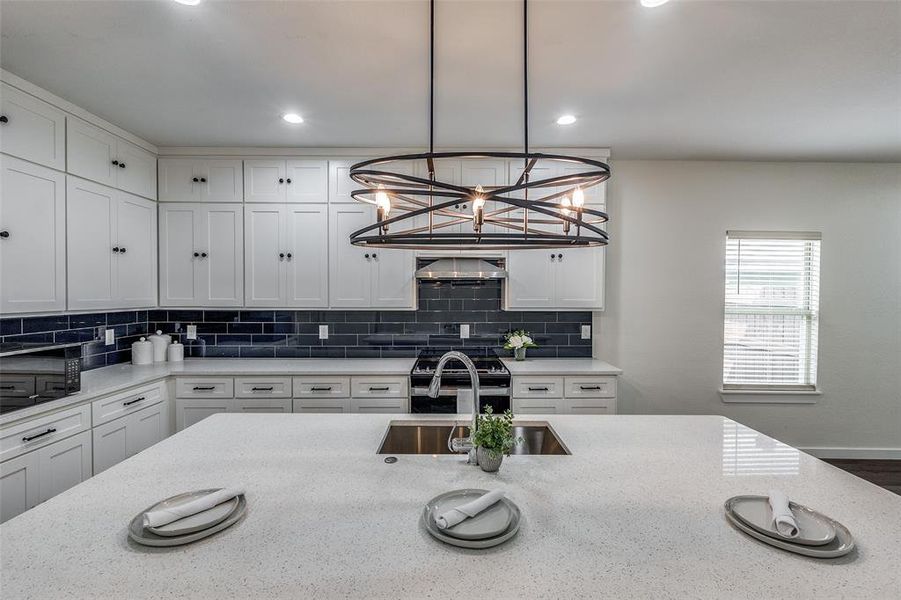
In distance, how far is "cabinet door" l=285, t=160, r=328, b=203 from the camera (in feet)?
11.0

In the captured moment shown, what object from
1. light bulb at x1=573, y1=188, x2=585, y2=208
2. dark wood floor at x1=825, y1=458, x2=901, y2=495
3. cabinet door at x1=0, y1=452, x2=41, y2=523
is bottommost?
dark wood floor at x1=825, y1=458, x2=901, y2=495

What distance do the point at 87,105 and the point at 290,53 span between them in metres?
1.59

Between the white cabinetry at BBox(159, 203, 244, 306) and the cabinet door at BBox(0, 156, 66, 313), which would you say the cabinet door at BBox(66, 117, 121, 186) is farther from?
the white cabinetry at BBox(159, 203, 244, 306)

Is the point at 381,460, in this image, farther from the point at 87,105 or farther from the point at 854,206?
the point at 854,206

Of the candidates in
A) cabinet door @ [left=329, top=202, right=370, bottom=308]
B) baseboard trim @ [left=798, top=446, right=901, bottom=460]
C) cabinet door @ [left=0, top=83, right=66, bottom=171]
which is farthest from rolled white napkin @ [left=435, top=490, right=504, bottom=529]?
baseboard trim @ [left=798, top=446, right=901, bottom=460]

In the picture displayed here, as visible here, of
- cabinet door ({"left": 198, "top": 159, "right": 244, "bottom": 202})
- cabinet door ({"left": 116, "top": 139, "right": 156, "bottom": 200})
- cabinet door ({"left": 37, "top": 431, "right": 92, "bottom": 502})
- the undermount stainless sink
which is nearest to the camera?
the undermount stainless sink

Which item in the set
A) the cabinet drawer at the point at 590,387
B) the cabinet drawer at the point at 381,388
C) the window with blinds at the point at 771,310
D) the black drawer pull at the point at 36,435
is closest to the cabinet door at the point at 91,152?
the black drawer pull at the point at 36,435

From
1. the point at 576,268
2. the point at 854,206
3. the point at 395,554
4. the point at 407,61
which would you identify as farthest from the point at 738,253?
the point at 395,554

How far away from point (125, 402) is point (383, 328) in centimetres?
185

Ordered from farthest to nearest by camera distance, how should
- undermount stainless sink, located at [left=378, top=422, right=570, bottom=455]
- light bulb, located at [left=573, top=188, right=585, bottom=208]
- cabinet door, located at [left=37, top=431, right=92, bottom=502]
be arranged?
1. cabinet door, located at [left=37, top=431, right=92, bottom=502]
2. undermount stainless sink, located at [left=378, top=422, right=570, bottom=455]
3. light bulb, located at [left=573, top=188, right=585, bottom=208]

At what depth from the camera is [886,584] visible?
869 millimetres

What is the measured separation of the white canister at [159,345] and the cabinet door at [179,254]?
28 cm

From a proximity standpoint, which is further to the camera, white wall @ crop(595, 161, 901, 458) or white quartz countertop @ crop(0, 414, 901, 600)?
white wall @ crop(595, 161, 901, 458)

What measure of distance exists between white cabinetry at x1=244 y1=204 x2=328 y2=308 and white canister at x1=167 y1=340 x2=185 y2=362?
2.19 feet
